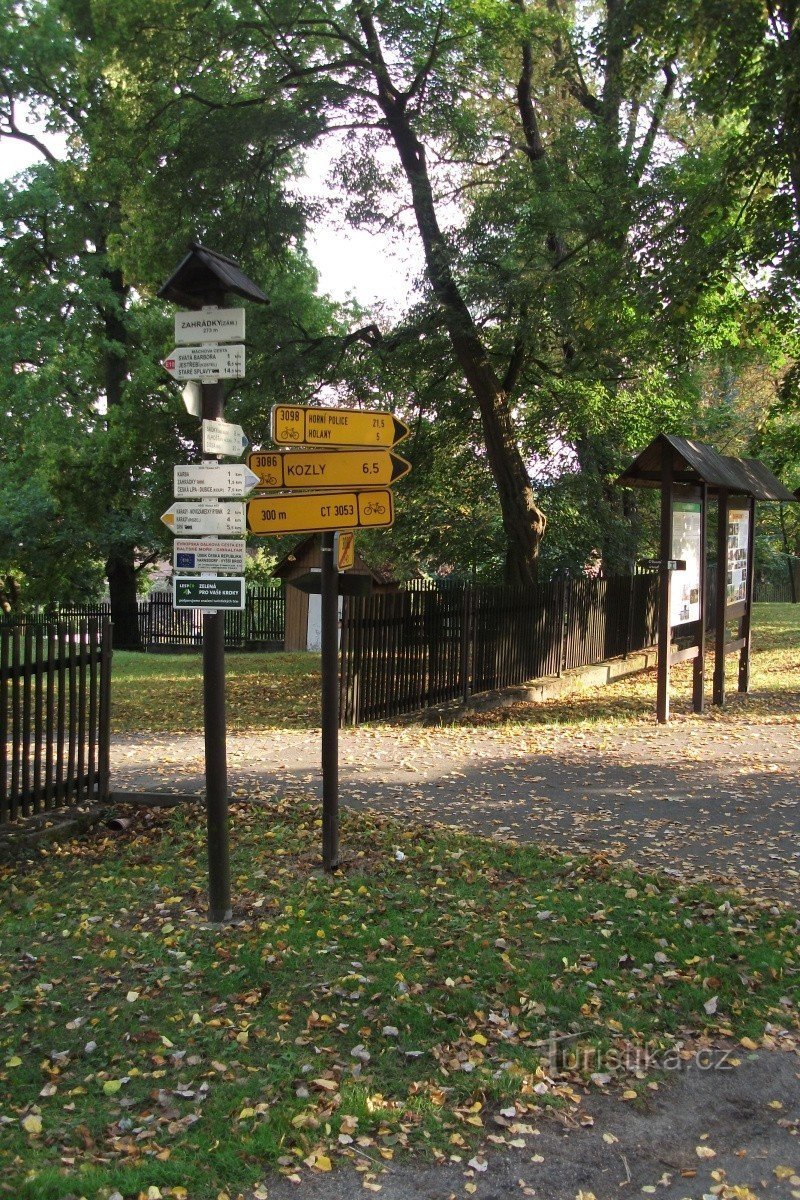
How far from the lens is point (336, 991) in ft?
15.5

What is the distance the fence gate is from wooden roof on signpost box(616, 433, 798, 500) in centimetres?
742

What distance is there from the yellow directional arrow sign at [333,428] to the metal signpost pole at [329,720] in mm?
597

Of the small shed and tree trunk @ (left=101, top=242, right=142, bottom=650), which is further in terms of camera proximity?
the small shed

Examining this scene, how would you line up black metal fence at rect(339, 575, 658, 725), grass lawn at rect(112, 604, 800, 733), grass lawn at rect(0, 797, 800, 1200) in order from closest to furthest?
grass lawn at rect(0, 797, 800, 1200), black metal fence at rect(339, 575, 658, 725), grass lawn at rect(112, 604, 800, 733)

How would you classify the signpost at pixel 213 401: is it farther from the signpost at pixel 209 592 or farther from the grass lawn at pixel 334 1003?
the grass lawn at pixel 334 1003

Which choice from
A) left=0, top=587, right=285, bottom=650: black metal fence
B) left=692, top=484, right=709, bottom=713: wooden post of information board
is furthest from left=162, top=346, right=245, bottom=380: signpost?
left=0, top=587, right=285, bottom=650: black metal fence

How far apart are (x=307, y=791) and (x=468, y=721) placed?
5.25 meters

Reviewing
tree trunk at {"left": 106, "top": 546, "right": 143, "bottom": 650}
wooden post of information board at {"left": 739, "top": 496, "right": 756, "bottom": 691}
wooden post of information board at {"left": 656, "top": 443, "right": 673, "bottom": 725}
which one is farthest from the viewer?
tree trunk at {"left": 106, "top": 546, "right": 143, "bottom": 650}

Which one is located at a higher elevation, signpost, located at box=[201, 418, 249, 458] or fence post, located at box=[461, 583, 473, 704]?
signpost, located at box=[201, 418, 249, 458]

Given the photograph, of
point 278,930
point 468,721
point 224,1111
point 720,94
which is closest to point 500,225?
point 720,94

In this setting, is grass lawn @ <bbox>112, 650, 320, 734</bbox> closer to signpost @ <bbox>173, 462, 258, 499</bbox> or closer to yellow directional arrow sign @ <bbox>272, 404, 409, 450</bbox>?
yellow directional arrow sign @ <bbox>272, 404, 409, 450</bbox>

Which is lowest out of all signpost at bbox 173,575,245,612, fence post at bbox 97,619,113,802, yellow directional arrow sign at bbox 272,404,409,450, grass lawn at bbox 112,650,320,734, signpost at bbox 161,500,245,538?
grass lawn at bbox 112,650,320,734

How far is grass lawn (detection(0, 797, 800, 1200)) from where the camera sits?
12.1 feet

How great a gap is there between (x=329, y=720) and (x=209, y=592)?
5.03ft
